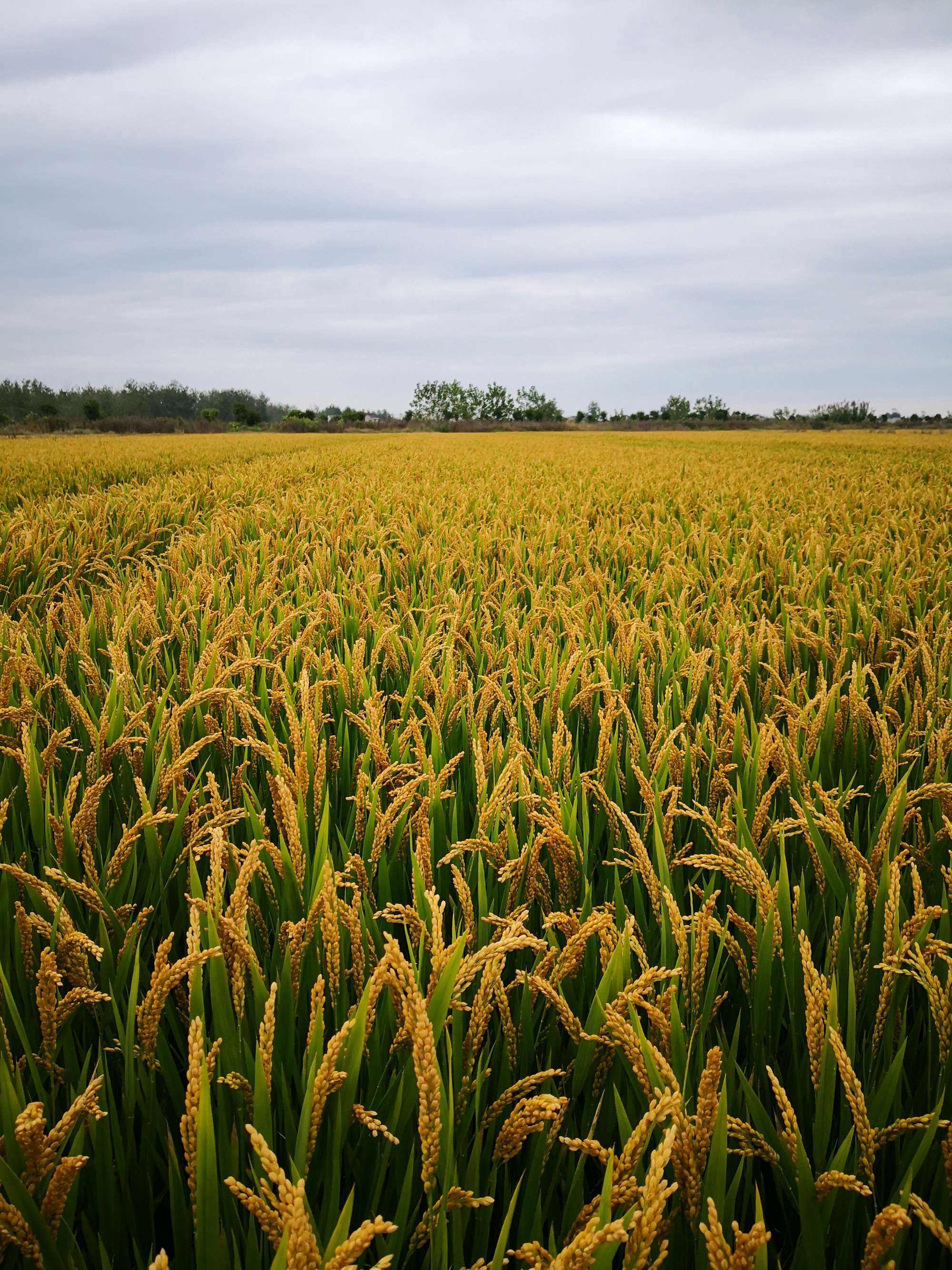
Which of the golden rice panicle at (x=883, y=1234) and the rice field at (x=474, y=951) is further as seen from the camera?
the rice field at (x=474, y=951)

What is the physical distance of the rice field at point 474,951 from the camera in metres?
0.74

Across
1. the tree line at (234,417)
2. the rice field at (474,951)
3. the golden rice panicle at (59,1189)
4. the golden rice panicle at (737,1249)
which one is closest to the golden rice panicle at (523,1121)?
the rice field at (474,951)

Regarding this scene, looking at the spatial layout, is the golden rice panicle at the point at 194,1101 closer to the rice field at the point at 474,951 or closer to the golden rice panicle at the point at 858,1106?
the rice field at the point at 474,951

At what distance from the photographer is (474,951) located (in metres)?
1.19

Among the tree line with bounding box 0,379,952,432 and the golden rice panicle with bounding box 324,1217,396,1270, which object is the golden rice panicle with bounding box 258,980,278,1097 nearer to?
the golden rice panicle with bounding box 324,1217,396,1270

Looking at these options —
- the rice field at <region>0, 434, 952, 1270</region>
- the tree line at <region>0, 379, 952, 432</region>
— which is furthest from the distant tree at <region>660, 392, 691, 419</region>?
the rice field at <region>0, 434, 952, 1270</region>

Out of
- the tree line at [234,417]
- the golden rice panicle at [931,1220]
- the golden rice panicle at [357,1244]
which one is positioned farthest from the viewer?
the tree line at [234,417]

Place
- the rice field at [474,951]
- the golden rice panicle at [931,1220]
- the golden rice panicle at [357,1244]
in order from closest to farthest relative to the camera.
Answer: the golden rice panicle at [357,1244] → the golden rice panicle at [931,1220] → the rice field at [474,951]

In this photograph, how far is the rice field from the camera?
74cm

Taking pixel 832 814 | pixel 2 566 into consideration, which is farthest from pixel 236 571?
pixel 832 814

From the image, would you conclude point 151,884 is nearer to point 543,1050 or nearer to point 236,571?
point 543,1050

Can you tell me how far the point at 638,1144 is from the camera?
2.10ft

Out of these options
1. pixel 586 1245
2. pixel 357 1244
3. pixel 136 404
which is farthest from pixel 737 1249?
pixel 136 404

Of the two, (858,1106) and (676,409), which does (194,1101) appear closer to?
(858,1106)
